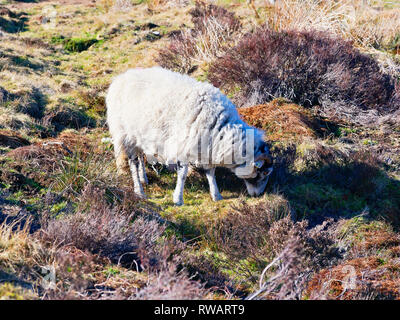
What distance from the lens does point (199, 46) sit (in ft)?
39.3

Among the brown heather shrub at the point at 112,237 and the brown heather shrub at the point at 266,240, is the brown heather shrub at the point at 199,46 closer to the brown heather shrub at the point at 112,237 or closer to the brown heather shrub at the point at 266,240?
the brown heather shrub at the point at 266,240

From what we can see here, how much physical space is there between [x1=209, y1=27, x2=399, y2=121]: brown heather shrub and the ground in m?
0.52

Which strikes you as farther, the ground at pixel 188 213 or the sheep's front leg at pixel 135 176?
the sheep's front leg at pixel 135 176

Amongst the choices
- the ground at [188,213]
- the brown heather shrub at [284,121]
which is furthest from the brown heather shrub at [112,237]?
the brown heather shrub at [284,121]

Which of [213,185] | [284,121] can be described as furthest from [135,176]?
[284,121]

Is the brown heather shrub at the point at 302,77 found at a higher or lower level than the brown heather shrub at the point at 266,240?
higher

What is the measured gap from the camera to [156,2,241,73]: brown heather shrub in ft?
37.9

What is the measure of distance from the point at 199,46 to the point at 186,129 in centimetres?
701

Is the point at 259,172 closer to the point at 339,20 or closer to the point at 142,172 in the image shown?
the point at 142,172

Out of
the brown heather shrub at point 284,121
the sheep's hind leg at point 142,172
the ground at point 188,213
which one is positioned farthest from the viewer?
the brown heather shrub at point 284,121

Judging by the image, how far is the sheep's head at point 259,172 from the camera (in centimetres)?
581

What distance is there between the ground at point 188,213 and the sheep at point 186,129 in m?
0.49

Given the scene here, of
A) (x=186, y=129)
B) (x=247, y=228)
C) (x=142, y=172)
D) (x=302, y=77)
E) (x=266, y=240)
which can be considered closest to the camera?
(x=266, y=240)
